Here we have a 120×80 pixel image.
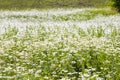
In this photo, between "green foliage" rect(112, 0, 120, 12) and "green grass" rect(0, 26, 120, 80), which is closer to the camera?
"green grass" rect(0, 26, 120, 80)

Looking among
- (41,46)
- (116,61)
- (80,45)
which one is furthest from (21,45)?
(116,61)

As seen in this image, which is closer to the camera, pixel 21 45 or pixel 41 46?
pixel 41 46

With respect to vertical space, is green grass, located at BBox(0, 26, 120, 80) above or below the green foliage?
below

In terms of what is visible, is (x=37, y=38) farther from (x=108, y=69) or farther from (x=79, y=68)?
(x=108, y=69)

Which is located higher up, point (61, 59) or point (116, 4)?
point (116, 4)

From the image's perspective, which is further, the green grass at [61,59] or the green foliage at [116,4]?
the green foliage at [116,4]

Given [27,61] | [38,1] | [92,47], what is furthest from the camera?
[38,1]

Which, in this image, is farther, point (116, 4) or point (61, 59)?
point (116, 4)

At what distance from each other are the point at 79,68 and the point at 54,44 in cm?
232

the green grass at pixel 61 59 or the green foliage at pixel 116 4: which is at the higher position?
the green foliage at pixel 116 4

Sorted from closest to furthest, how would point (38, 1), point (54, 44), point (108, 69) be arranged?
point (108, 69)
point (54, 44)
point (38, 1)

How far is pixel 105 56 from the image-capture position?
36.9ft

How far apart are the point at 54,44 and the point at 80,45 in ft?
3.89

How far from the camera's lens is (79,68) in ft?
36.1
